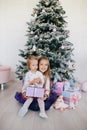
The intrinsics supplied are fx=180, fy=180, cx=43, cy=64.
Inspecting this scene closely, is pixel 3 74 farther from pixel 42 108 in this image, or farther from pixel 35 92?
pixel 42 108

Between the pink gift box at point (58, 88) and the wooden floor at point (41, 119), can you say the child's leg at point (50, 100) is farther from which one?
the pink gift box at point (58, 88)

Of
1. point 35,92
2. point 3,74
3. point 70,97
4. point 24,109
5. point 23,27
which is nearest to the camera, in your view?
point 24,109

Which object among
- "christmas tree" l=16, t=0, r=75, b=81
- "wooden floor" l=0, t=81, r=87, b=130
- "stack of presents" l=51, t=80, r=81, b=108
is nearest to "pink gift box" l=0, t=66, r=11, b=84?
"christmas tree" l=16, t=0, r=75, b=81

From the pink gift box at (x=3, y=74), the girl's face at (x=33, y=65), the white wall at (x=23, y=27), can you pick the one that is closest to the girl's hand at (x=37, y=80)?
the girl's face at (x=33, y=65)

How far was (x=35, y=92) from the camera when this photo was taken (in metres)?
2.71

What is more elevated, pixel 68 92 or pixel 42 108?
pixel 68 92

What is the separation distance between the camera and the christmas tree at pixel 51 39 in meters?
3.42

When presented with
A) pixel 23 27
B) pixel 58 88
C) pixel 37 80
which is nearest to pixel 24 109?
pixel 37 80

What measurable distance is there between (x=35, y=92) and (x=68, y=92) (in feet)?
2.17

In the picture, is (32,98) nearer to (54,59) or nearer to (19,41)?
(54,59)

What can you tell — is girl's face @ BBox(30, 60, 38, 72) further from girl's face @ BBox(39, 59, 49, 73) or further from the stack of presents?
the stack of presents

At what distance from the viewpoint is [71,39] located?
178 inches

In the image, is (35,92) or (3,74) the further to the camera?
(3,74)

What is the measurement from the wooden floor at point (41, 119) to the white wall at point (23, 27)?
179cm
